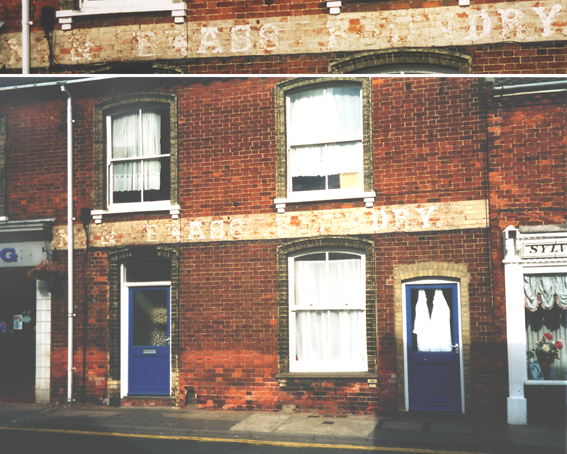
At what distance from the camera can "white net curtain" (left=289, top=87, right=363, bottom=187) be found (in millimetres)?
3195

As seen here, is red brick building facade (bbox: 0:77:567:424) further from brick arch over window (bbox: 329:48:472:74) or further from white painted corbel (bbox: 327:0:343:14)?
white painted corbel (bbox: 327:0:343:14)

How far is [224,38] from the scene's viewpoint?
5.37m

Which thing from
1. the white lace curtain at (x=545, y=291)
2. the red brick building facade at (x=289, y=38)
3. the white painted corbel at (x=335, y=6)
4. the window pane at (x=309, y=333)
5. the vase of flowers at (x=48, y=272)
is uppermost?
the white painted corbel at (x=335, y=6)

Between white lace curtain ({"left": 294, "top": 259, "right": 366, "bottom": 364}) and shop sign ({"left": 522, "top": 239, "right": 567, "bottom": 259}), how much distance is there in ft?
2.75

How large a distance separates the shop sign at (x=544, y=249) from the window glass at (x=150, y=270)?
6.02ft

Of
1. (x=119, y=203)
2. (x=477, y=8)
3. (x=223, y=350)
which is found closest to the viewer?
(x=223, y=350)

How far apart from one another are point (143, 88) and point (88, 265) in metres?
1.03

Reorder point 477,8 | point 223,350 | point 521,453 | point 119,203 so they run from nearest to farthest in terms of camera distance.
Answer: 1. point 521,453
2. point 223,350
3. point 119,203
4. point 477,8

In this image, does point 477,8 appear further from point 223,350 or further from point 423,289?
point 223,350

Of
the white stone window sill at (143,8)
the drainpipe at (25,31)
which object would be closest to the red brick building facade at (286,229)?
the drainpipe at (25,31)

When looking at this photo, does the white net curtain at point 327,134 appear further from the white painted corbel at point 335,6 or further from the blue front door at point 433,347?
the white painted corbel at point 335,6

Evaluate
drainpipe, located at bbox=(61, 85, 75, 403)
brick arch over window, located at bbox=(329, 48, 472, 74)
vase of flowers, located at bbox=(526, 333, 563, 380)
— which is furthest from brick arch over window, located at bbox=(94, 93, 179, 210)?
brick arch over window, located at bbox=(329, 48, 472, 74)

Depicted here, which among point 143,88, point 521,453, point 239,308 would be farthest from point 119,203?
point 521,453

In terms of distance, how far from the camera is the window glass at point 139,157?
10.6 feet
